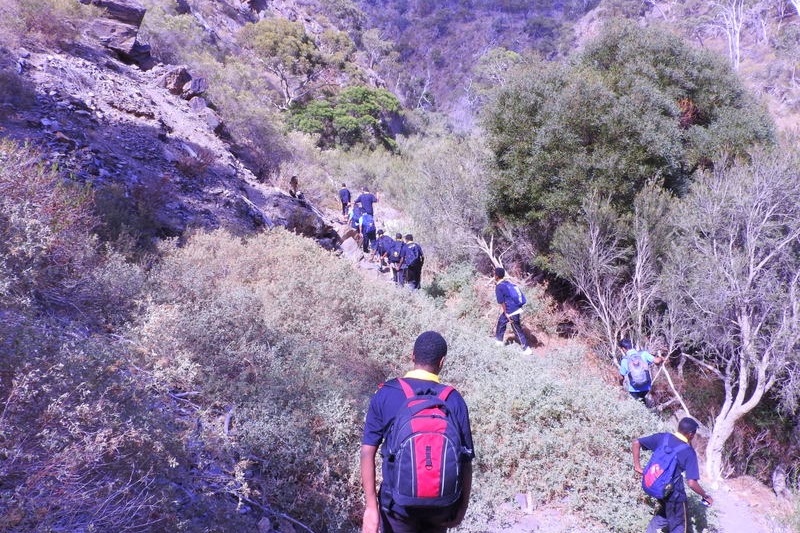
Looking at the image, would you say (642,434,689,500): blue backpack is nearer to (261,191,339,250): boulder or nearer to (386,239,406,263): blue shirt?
(386,239,406,263): blue shirt

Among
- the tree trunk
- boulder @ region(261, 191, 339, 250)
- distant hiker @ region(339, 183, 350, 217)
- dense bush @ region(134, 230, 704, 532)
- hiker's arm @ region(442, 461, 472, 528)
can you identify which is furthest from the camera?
distant hiker @ region(339, 183, 350, 217)

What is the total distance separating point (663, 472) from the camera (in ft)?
14.1

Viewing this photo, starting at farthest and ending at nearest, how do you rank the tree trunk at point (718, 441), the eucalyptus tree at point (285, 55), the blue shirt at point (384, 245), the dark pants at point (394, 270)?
the eucalyptus tree at point (285, 55)
the blue shirt at point (384, 245)
the dark pants at point (394, 270)
the tree trunk at point (718, 441)

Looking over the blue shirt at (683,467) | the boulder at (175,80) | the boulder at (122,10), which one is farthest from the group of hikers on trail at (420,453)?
the boulder at (122,10)

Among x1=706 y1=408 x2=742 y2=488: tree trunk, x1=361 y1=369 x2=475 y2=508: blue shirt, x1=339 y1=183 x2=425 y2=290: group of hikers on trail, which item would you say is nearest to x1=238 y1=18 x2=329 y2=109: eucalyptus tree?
x1=339 y1=183 x2=425 y2=290: group of hikers on trail

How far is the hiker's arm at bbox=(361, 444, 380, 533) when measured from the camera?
8.06 feet

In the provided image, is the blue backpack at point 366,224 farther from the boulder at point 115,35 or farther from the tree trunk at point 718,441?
the tree trunk at point 718,441

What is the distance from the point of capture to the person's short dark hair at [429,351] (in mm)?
2658

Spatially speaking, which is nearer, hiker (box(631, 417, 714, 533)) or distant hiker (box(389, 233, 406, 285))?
hiker (box(631, 417, 714, 533))

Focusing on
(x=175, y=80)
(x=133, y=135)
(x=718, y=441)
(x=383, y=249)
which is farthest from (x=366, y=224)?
(x=718, y=441)

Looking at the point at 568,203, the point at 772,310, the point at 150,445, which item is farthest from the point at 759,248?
the point at 150,445

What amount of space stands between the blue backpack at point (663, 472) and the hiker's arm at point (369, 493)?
9.87 feet

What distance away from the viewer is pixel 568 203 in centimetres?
1063

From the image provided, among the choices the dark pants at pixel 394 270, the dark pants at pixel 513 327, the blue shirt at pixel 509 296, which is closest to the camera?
the blue shirt at pixel 509 296
